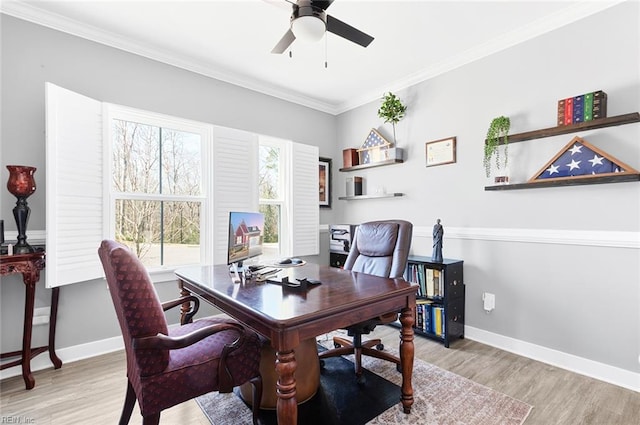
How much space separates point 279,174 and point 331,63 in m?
1.46

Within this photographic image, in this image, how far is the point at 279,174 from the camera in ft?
13.1

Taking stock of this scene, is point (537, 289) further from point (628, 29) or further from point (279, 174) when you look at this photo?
point (279, 174)

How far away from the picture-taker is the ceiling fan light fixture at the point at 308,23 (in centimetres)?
171

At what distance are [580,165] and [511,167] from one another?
493 millimetres

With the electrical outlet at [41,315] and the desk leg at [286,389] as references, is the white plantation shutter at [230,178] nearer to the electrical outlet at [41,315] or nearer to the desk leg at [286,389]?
the electrical outlet at [41,315]

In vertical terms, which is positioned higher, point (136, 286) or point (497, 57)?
point (497, 57)

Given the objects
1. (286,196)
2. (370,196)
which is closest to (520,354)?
(370,196)

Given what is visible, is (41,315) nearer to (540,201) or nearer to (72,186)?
(72,186)

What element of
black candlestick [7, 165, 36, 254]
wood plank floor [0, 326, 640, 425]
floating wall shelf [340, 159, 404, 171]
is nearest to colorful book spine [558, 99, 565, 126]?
floating wall shelf [340, 159, 404, 171]

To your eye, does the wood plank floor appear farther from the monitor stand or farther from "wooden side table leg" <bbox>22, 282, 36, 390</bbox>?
the monitor stand

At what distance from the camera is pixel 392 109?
3.50 metres

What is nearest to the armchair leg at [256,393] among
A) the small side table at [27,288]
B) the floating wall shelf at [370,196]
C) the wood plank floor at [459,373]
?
the wood plank floor at [459,373]

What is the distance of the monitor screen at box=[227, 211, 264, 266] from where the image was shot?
205 cm

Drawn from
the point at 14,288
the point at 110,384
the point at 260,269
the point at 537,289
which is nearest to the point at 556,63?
the point at 537,289
